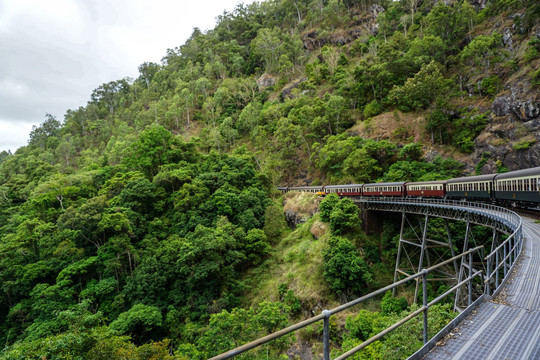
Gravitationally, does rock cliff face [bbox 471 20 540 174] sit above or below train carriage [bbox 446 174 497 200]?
above

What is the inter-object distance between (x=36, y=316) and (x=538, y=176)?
32952mm

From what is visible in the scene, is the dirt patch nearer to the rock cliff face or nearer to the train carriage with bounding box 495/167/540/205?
the rock cliff face

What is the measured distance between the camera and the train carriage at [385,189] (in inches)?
845

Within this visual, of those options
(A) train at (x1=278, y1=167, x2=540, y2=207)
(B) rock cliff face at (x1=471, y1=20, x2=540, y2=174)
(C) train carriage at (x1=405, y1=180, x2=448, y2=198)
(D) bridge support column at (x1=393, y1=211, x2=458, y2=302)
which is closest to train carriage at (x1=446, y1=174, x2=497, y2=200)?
(A) train at (x1=278, y1=167, x2=540, y2=207)

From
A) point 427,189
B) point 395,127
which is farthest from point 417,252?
point 395,127

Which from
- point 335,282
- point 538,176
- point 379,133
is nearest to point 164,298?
point 335,282

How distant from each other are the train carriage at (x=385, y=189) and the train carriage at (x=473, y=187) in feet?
10.9

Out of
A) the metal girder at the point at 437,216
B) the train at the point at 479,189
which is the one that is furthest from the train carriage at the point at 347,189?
the metal girder at the point at 437,216

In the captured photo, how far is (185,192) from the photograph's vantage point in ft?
83.5

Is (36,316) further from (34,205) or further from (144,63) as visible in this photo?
(144,63)

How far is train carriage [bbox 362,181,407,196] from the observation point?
2147 cm

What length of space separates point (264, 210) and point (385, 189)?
1155 centimetres

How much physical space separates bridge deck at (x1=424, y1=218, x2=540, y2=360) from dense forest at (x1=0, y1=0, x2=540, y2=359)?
2.23 meters

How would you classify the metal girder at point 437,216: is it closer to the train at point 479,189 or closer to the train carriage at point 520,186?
the train at point 479,189
